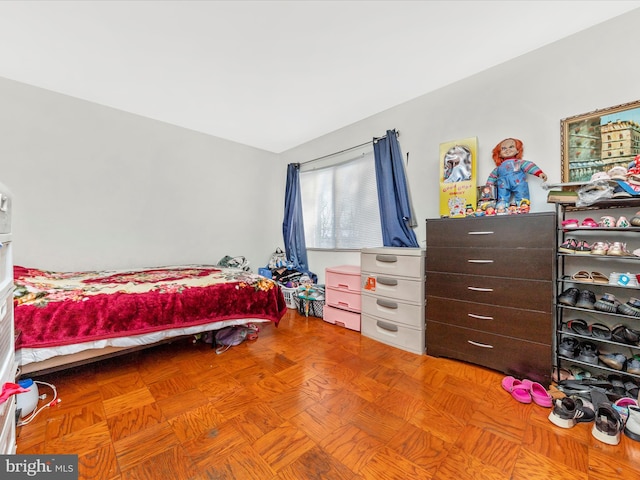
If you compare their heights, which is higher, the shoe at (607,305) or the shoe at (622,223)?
the shoe at (622,223)

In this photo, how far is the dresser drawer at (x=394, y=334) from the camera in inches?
84.6

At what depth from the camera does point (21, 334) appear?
144 cm

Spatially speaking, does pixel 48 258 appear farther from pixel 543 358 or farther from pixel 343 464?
pixel 543 358

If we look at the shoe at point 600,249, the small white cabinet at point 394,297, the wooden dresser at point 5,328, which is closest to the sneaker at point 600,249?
the shoe at point 600,249

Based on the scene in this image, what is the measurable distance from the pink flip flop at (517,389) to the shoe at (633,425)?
14.7 inches

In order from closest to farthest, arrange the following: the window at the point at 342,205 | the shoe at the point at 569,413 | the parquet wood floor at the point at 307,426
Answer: the parquet wood floor at the point at 307,426 → the shoe at the point at 569,413 → the window at the point at 342,205

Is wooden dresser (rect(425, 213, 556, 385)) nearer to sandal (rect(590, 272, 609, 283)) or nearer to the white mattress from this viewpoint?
sandal (rect(590, 272, 609, 283))

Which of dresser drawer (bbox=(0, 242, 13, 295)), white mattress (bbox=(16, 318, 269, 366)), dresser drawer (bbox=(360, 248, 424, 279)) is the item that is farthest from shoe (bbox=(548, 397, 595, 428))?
dresser drawer (bbox=(0, 242, 13, 295))

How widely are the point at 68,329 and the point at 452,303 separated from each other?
2570 millimetres

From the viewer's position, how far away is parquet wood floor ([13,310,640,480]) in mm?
1074

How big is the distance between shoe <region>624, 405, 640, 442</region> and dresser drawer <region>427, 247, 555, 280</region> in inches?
27.9

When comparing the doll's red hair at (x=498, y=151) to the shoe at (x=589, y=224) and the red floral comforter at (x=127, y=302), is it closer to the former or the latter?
the shoe at (x=589, y=224)

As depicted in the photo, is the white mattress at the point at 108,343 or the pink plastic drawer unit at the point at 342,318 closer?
the white mattress at the point at 108,343

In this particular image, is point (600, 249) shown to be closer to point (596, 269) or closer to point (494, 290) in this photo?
point (596, 269)
